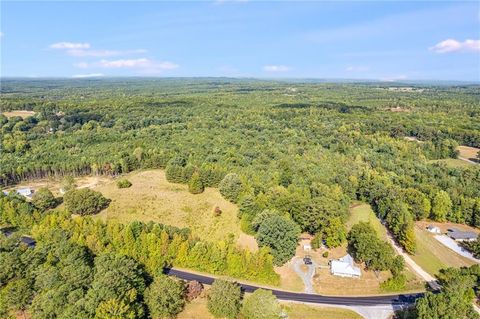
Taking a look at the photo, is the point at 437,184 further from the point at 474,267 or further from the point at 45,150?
the point at 45,150

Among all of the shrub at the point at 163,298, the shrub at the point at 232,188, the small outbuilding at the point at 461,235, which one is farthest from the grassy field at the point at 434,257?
the shrub at the point at 163,298

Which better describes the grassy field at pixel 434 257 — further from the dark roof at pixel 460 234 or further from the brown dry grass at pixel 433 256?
the dark roof at pixel 460 234

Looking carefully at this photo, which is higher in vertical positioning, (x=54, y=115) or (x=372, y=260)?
(x=54, y=115)

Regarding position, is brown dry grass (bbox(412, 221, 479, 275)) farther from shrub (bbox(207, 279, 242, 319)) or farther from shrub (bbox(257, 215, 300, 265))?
shrub (bbox(207, 279, 242, 319))

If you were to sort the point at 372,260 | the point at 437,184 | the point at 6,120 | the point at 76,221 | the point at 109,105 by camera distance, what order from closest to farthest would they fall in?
1. the point at 372,260
2. the point at 76,221
3. the point at 437,184
4. the point at 6,120
5. the point at 109,105

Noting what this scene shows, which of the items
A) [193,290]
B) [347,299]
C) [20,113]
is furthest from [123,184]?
[20,113]

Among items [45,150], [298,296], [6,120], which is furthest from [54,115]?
[298,296]

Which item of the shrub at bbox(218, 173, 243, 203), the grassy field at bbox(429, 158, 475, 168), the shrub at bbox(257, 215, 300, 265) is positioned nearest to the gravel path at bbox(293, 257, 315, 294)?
the shrub at bbox(257, 215, 300, 265)
